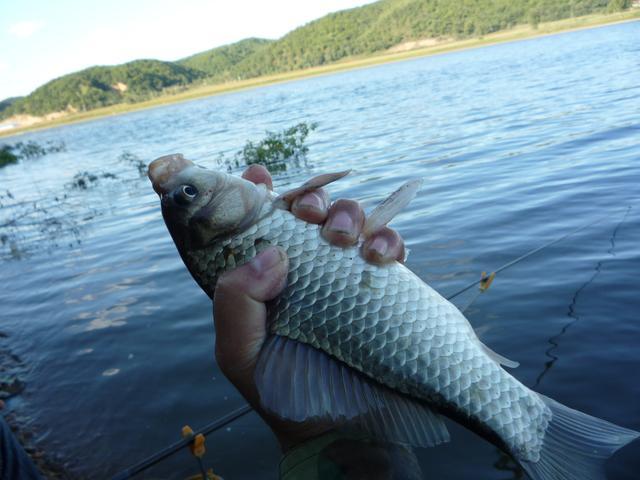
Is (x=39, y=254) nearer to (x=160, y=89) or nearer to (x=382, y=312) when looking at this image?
(x=382, y=312)

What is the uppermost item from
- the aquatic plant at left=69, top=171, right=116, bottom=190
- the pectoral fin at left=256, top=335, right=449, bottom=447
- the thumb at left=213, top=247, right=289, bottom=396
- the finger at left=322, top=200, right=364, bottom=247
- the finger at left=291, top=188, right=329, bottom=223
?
the finger at left=291, top=188, right=329, bottom=223

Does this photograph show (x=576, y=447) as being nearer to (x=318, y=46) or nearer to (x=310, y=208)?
(x=310, y=208)

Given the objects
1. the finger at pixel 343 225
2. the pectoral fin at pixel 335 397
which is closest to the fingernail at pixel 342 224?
the finger at pixel 343 225

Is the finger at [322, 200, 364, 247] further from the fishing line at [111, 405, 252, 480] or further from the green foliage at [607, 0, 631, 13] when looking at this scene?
the green foliage at [607, 0, 631, 13]

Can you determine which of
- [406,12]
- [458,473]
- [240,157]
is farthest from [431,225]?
[406,12]

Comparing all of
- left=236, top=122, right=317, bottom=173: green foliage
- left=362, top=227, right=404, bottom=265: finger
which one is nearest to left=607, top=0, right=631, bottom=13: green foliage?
left=236, top=122, right=317, bottom=173: green foliage
